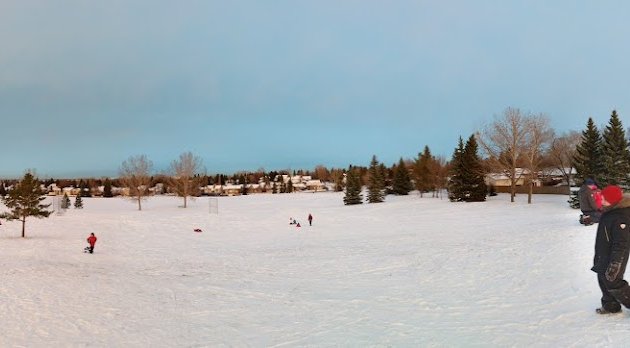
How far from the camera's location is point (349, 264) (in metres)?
18.5

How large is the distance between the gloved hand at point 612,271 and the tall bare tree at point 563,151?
209ft

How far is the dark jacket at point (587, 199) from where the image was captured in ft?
22.4

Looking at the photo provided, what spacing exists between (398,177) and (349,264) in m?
58.0

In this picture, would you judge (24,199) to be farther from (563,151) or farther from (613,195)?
(563,151)

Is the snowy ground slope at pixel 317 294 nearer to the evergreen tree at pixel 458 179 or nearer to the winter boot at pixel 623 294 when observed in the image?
the winter boot at pixel 623 294

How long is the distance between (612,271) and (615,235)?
22.0 inches

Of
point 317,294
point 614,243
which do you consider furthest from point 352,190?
point 614,243

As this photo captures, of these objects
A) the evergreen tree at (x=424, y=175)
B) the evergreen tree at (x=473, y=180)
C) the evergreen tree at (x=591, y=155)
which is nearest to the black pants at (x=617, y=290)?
the evergreen tree at (x=591, y=155)

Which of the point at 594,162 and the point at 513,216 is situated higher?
the point at 594,162

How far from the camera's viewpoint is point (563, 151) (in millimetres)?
67500

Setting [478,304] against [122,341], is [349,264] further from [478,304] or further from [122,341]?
[122,341]

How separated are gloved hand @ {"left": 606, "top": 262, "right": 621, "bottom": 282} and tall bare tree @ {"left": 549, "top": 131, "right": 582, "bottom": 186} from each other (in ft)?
209

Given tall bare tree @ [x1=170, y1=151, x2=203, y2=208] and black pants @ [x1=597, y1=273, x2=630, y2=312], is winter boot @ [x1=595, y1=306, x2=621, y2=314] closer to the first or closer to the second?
black pants @ [x1=597, y1=273, x2=630, y2=312]

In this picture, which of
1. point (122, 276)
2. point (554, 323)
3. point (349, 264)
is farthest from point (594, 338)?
point (122, 276)
